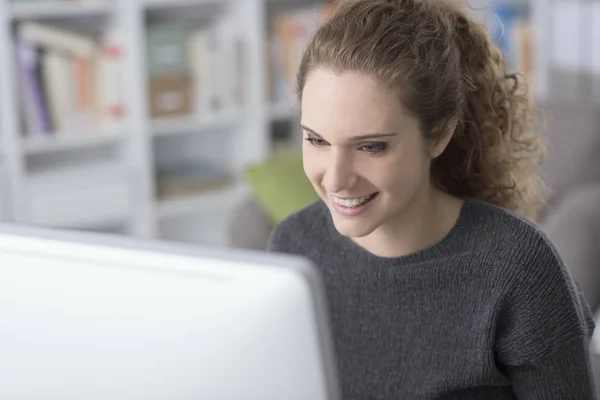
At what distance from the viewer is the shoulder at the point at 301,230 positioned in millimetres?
1473

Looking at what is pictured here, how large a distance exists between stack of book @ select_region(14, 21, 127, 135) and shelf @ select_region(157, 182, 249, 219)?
402 mm

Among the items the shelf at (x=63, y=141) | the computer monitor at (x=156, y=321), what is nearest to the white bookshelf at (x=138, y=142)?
the shelf at (x=63, y=141)

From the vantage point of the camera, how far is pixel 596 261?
2.82 metres

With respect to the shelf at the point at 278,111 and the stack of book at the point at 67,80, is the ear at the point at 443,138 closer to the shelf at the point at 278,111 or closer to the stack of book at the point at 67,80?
the stack of book at the point at 67,80

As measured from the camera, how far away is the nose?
1.15m

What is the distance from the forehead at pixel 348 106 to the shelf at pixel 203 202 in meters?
2.66

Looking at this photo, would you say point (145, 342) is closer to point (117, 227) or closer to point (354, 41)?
point (354, 41)

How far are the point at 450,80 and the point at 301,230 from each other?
1.12 ft

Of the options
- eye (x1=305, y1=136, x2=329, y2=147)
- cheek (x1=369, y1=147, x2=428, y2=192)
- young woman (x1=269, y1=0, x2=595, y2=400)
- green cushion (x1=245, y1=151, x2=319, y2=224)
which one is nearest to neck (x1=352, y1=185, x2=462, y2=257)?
young woman (x1=269, y1=0, x2=595, y2=400)

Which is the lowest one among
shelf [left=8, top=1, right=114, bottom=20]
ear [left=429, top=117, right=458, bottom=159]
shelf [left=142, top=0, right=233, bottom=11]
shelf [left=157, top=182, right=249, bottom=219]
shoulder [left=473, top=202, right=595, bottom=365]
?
shelf [left=157, top=182, right=249, bottom=219]

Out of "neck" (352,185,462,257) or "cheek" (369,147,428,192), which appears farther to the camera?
"neck" (352,185,462,257)

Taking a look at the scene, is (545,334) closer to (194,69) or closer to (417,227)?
(417,227)

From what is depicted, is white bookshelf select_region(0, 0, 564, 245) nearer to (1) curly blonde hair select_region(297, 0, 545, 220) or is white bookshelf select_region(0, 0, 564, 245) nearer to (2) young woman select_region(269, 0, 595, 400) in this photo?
(2) young woman select_region(269, 0, 595, 400)

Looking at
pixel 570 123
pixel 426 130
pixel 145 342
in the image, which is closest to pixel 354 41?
pixel 426 130
